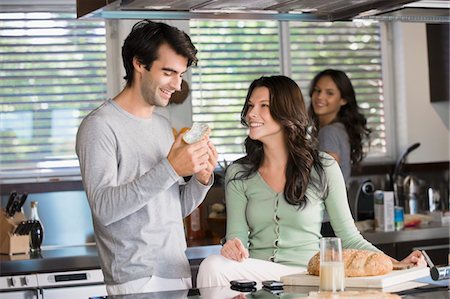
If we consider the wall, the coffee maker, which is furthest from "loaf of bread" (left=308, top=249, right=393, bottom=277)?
the wall

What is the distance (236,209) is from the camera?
140 inches

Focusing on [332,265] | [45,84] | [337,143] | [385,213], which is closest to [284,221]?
[332,265]

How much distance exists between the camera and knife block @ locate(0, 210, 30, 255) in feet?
16.2

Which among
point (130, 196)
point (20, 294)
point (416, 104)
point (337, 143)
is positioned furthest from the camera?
point (416, 104)

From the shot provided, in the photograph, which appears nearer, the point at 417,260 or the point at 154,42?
the point at 417,260

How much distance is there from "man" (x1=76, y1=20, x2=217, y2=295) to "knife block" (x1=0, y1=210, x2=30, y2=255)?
5.73ft

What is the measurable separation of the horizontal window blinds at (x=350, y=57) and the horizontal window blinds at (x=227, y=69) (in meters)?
0.20

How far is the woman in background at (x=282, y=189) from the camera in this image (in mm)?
3451

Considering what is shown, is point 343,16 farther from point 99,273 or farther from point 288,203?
point 99,273

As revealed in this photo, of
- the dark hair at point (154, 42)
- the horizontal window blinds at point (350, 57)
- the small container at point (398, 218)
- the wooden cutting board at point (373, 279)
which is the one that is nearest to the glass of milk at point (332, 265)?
the wooden cutting board at point (373, 279)

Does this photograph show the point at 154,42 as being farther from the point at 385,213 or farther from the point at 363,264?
the point at 385,213

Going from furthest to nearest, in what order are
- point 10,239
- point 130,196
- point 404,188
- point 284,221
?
point 404,188 < point 10,239 < point 284,221 < point 130,196

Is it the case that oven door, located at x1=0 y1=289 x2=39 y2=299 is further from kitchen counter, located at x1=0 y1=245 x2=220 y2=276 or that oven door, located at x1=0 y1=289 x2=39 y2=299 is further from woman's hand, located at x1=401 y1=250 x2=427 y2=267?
woman's hand, located at x1=401 y1=250 x2=427 y2=267

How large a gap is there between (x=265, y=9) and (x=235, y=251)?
0.82m
